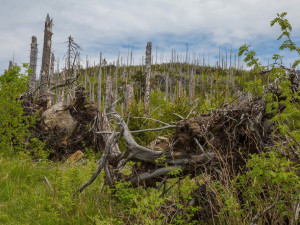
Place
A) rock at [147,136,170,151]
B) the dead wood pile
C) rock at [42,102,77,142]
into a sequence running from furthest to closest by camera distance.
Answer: rock at [42,102,77,142] < rock at [147,136,170,151] < the dead wood pile

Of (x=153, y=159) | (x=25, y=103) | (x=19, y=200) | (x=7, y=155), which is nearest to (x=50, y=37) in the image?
(x=25, y=103)

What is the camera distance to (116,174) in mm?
4156

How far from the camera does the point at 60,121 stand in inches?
356

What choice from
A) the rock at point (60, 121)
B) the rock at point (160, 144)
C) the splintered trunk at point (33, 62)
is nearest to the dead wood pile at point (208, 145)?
the rock at point (160, 144)

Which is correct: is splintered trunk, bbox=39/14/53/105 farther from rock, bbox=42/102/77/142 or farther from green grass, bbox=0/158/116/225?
green grass, bbox=0/158/116/225

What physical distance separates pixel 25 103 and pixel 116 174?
657cm

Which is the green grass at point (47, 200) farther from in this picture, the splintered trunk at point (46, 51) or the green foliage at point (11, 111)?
the splintered trunk at point (46, 51)

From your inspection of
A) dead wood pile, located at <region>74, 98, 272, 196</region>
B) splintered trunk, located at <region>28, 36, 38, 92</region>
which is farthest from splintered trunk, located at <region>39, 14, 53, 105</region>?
dead wood pile, located at <region>74, 98, 272, 196</region>

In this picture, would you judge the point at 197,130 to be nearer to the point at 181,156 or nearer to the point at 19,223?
the point at 181,156

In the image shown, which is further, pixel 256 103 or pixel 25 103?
pixel 25 103

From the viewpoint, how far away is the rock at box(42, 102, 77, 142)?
895cm

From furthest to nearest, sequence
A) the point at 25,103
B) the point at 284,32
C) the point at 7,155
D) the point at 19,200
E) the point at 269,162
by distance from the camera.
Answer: the point at 25,103, the point at 7,155, the point at 19,200, the point at 284,32, the point at 269,162

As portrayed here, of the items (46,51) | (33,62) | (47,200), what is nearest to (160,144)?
(47,200)

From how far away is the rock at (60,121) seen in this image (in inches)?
352
